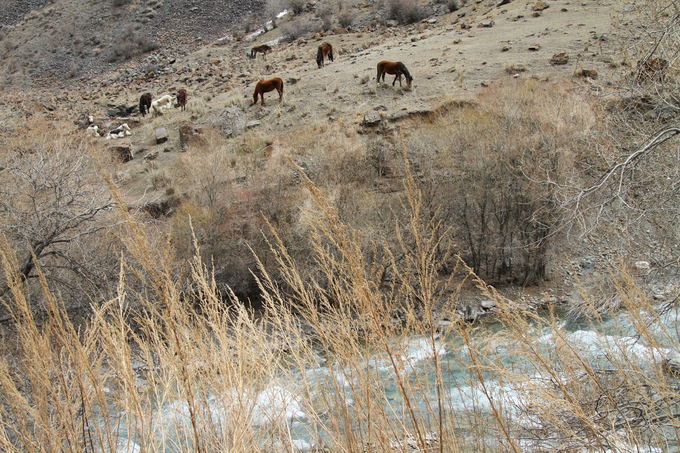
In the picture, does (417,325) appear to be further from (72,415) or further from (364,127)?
(364,127)

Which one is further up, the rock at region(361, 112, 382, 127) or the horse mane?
the horse mane

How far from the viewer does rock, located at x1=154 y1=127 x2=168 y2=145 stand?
21.5 metres

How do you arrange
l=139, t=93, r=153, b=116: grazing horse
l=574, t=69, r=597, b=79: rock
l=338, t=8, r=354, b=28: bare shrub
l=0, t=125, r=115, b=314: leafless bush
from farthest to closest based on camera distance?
l=338, t=8, r=354, b=28: bare shrub → l=139, t=93, r=153, b=116: grazing horse → l=574, t=69, r=597, b=79: rock → l=0, t=125, r=115, b=314: leafless bush

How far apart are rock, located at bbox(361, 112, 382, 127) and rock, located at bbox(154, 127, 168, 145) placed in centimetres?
818

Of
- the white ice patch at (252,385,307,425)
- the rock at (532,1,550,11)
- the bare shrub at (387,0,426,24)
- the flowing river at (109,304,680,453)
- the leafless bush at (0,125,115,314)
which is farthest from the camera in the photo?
the bare shrub at (387,0,426,24)

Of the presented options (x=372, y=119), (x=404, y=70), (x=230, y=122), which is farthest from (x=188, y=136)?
(x=404, y=70)

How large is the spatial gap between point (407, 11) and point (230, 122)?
17.8 meters

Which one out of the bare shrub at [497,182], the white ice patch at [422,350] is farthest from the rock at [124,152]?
the white ice patch at [422,350]

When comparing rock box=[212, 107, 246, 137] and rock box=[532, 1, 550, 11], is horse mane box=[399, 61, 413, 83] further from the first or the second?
rock box=[532, 1, 550, 11]

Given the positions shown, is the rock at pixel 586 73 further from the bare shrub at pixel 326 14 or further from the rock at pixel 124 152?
the bare shrub at pixel 326 14

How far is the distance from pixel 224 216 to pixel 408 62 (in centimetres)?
1326

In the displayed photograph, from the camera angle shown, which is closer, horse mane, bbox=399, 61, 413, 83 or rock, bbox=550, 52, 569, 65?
rock, bbox=550, 52, 569, 65

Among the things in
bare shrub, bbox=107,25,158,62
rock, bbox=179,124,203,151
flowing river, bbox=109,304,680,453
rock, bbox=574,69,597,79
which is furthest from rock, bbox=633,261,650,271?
bare shrub, bbox=107,25,158,62

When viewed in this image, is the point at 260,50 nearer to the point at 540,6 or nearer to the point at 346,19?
the point at 346,19
